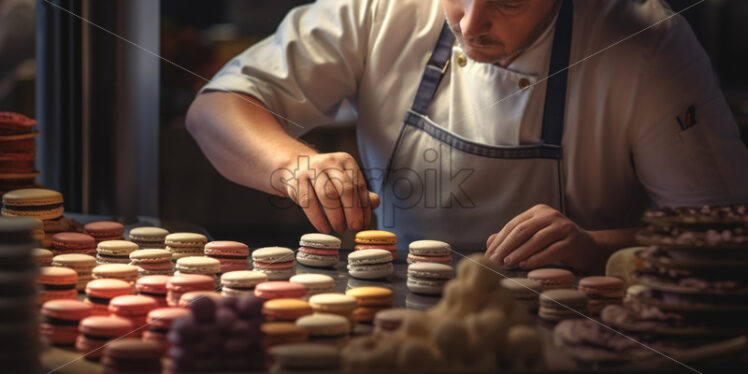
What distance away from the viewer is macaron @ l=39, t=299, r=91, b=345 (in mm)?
1074

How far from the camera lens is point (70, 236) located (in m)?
1.63

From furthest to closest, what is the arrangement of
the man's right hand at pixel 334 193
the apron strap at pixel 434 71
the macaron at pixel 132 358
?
the apron strap at pixel 434 71 → the man's right hand at pixel 334 193 → the macaron at pixel 132 358

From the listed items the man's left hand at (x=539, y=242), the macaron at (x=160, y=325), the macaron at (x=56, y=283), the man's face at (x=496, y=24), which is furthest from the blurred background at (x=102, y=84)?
the macaron at (x=160, y=325)

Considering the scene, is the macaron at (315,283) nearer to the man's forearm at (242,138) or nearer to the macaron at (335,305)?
the macaron at (335,305)

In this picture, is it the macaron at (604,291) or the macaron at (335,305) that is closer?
the macaron at (335,305)

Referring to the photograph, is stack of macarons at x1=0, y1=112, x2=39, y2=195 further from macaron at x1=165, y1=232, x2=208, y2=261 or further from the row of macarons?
the row of macarons

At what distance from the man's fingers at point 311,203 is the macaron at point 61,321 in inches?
28.7

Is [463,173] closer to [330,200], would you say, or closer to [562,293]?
[330,200]

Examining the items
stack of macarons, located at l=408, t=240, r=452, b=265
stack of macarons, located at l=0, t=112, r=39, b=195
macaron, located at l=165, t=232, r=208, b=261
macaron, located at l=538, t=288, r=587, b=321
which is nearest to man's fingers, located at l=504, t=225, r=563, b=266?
stack of macarons, located at l=408, t=240, r=452, b=265

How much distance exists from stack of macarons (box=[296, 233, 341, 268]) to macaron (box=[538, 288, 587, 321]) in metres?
0.58

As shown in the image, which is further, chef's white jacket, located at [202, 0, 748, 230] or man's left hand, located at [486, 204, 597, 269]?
chef's white jacket, located at [202, 0, 748, 230]

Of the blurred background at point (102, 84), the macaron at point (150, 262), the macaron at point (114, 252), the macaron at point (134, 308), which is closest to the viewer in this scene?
the macaron at point (134, 308)

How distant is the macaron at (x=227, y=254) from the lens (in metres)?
1.59

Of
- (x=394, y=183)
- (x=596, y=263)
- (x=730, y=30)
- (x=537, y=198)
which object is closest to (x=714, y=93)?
(x=537, y=198)
